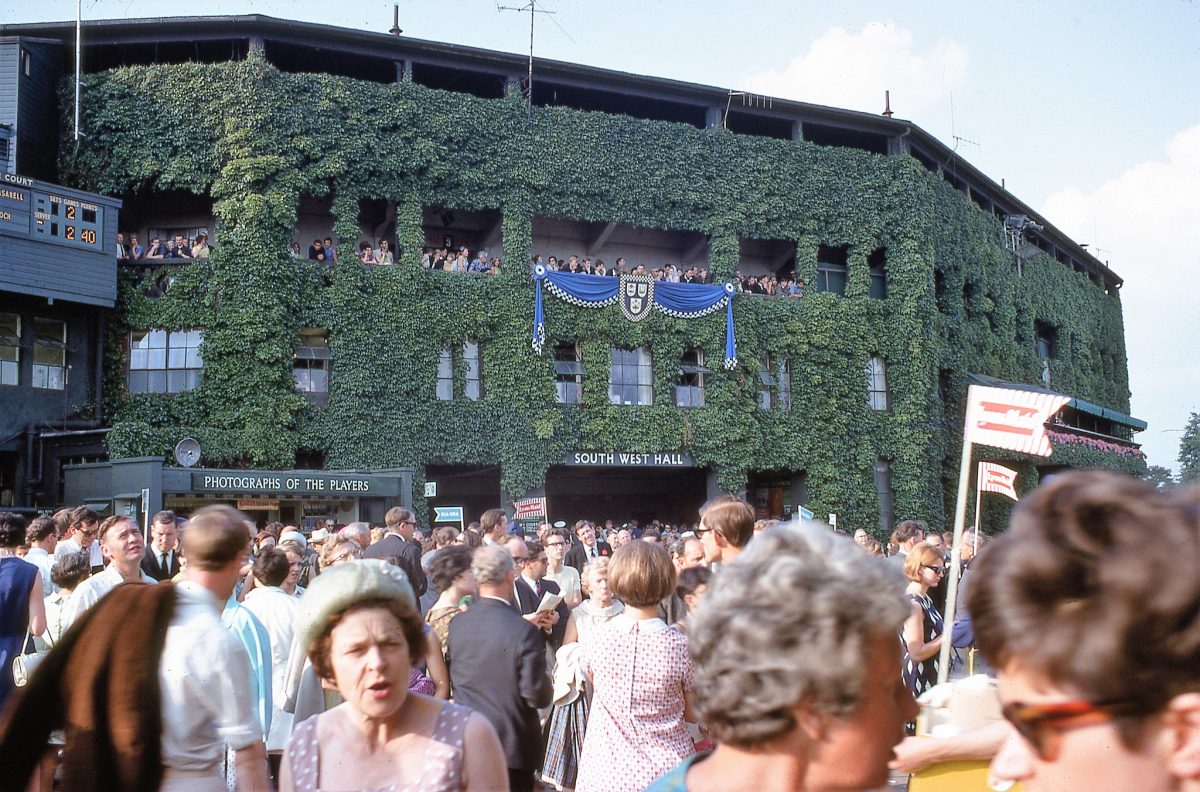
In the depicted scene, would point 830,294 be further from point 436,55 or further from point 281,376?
point 281,376

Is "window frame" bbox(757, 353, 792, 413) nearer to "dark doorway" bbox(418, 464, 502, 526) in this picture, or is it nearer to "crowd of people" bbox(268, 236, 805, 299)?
"crowd of people" bbox(268, 236, 805, 299)

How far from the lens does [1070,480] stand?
1735 mm

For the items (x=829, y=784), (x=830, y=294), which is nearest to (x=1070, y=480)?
(x=829, y=784)

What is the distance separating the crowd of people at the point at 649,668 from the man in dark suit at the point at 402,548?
5.51 ft

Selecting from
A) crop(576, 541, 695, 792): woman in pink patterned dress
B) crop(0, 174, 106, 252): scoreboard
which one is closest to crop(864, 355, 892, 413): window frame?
crop(0, 174, 106, 252): scoreboard

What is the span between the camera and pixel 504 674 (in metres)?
5.29

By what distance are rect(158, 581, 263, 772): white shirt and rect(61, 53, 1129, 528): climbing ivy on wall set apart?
2289cm

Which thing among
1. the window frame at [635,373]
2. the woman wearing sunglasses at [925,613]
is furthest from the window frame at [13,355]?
the woman wearing sunglasses at [925,613]

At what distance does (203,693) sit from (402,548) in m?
6.24

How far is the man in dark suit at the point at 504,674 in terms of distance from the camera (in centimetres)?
527

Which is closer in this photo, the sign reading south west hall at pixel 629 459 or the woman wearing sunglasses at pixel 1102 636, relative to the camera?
the woman wearing sunglasses at pixel 1102 636

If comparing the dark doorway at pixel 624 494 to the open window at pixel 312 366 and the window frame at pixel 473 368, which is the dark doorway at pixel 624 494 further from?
the open window at pixel 312 366

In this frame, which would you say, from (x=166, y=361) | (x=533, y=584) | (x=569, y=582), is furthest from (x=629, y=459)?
(x=533, y=584)

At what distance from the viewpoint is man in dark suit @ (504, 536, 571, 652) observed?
27.5 ft
